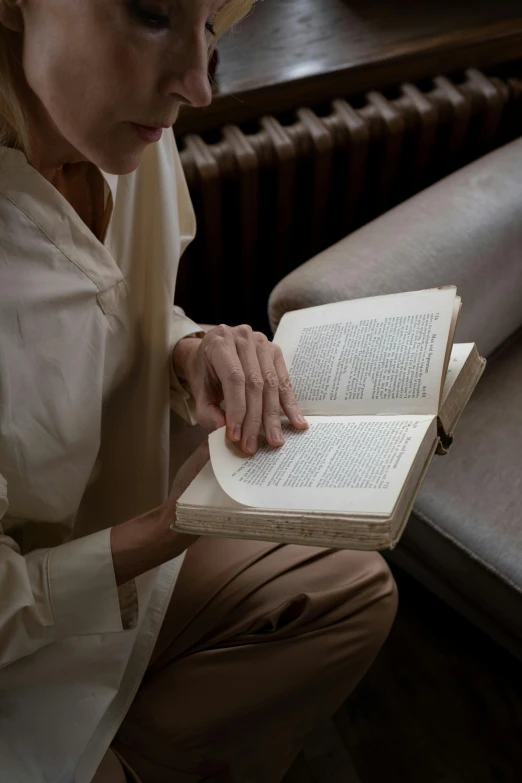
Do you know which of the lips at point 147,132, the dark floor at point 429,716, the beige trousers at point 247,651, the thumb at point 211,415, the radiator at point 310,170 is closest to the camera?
the lips at point 147,132

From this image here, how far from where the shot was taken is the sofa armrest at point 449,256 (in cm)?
101

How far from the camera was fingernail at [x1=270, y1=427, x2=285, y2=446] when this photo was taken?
2.15 ft

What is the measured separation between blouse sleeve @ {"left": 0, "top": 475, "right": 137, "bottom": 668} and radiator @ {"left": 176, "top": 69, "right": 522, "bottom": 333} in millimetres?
780

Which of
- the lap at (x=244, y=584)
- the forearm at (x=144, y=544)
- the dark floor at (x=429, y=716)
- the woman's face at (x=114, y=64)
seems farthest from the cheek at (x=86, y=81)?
the dark floor at (x=429, y=716)

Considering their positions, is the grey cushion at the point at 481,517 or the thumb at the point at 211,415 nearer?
the thumb at the point at 211,415

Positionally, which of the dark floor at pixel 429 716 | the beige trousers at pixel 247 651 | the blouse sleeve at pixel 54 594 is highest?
the blouse sleeve at pixel 54 594

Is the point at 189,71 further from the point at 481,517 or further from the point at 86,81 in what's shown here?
the point at 481,517

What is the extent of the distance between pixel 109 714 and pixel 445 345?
584 mm

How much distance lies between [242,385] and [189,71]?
299 mm

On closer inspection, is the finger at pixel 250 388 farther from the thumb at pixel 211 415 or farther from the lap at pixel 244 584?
the lap at pixel 244 584

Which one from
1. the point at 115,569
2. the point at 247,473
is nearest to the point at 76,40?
the point at 247,473

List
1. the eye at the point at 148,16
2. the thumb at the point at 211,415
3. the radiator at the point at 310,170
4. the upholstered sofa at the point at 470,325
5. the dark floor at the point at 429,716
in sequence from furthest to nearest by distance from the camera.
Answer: the radiator at the point at 310,170
the dark floor at the point at 429,716
the upholstered sofa at the point at 470,325
the thumb at the point at 211,415
the eye at the point at 148,16

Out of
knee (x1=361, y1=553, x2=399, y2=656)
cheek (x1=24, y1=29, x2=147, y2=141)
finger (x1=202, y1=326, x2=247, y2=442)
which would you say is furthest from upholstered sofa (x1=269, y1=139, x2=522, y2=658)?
cheek (x1=24, y1=29, x2=147, y2=141)

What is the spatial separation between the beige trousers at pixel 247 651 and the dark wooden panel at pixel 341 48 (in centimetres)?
83
